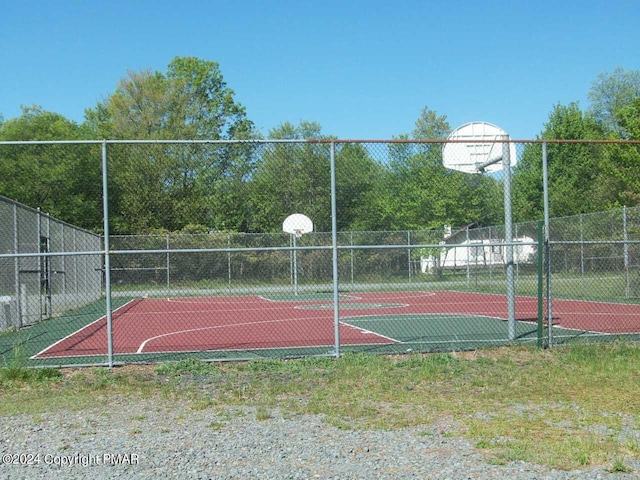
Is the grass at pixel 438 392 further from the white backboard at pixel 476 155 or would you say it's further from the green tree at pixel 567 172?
the green tree at pixel 567 172

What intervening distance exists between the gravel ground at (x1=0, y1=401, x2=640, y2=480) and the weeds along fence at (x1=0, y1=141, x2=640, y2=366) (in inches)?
113

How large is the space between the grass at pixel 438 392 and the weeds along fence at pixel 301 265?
68cm

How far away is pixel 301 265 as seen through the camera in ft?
64.2

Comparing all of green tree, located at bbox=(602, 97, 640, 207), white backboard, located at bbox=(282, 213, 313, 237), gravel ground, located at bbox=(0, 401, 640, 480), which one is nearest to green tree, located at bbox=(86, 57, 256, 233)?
white backboard, located at bbox=(282, 213, 313, 237)

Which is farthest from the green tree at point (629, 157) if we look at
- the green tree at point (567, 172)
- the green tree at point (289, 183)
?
the green tree at point (289, 183)

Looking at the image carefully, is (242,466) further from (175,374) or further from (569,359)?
(569,359)

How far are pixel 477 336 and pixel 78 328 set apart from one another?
8.83 metres

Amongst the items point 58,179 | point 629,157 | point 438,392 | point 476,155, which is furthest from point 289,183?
point 58,179

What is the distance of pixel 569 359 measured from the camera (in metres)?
9.30

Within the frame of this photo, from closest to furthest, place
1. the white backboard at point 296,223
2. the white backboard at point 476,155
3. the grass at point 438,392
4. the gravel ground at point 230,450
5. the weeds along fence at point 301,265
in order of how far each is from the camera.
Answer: the gravel ground at point 230,450 → the grass at point 438,392 → the weeds along fence at point 301,265 → the white backboard at point 476,155 → the white backboard at point 296,223

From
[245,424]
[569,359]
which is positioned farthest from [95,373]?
[569,359]

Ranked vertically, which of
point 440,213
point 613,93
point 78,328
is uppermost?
point 613,93

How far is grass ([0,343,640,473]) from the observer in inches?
227

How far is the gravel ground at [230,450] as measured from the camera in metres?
4.96
